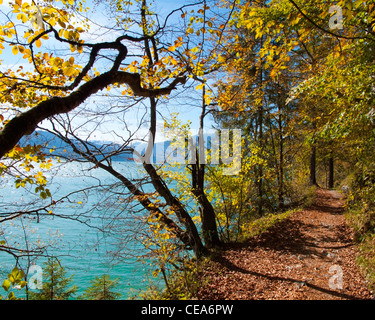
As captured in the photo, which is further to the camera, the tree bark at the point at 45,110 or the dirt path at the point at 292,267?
the dirt path at the point at 292,267

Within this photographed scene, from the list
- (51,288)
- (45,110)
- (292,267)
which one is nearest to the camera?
(45,110)

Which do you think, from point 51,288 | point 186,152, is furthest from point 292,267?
point 51,288

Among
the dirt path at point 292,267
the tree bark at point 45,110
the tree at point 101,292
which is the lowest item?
the tree at point 101,292

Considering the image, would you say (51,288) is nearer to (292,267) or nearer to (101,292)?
(101,292)

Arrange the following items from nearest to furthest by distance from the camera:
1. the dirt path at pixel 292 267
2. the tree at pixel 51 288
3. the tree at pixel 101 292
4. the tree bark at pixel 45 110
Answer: the tree bark at pixel 45 110
the dirt path at pixel 292 267
the tree at pixel 51 288
the tree at pixel 101 292

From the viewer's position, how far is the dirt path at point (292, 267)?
419 centimetres

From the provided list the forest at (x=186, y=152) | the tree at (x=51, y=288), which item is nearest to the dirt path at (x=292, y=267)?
the forest at (x=186, y=152)

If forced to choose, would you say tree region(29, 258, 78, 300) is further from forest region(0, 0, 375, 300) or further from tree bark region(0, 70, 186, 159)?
tree bark region(0, 70, 186, 159)

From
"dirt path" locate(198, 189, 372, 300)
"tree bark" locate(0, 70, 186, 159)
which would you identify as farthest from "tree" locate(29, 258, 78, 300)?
"tree bark" locate(0, 70, 186, 159)

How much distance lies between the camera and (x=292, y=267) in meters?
5.23

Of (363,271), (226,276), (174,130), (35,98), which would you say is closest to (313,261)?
(363,271)

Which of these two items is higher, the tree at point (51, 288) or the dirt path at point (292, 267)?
the dirt path at point (292, 267)

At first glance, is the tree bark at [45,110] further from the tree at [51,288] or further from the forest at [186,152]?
the tree at [51,288]
